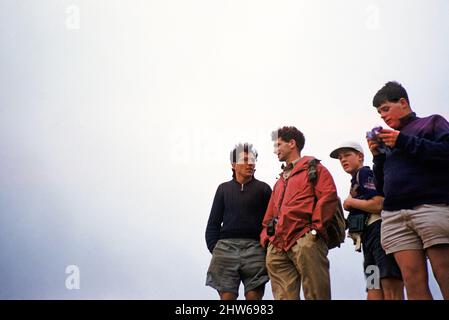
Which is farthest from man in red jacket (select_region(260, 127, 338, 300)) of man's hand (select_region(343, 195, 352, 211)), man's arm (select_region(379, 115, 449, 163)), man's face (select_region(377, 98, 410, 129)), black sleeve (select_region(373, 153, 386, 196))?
man's arm (select_region(379, 115, 449, 163))

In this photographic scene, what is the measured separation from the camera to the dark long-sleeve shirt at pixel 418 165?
5.14 metres

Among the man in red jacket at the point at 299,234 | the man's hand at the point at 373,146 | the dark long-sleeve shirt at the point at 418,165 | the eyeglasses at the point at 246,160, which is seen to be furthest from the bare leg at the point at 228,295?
the man's hand at the point at 373,146

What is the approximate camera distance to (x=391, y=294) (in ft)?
20.4

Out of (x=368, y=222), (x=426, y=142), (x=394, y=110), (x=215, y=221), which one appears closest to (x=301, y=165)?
(x=368, y=222)

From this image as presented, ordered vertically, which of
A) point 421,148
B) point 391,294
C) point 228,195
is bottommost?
point 391,294

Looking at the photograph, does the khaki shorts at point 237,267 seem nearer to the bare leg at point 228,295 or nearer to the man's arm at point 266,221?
the bare leg at point 228,295

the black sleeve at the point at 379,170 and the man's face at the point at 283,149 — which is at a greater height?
the man's face at the point at 283,149

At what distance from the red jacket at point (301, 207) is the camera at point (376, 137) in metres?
0.87

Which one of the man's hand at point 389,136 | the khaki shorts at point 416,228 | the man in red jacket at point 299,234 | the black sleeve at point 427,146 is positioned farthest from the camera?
the man in red jacket at point 299,234

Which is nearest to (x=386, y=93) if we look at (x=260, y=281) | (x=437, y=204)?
(x=437, y=204)

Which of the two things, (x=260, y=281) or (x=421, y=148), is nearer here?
(x=421, y=148)
